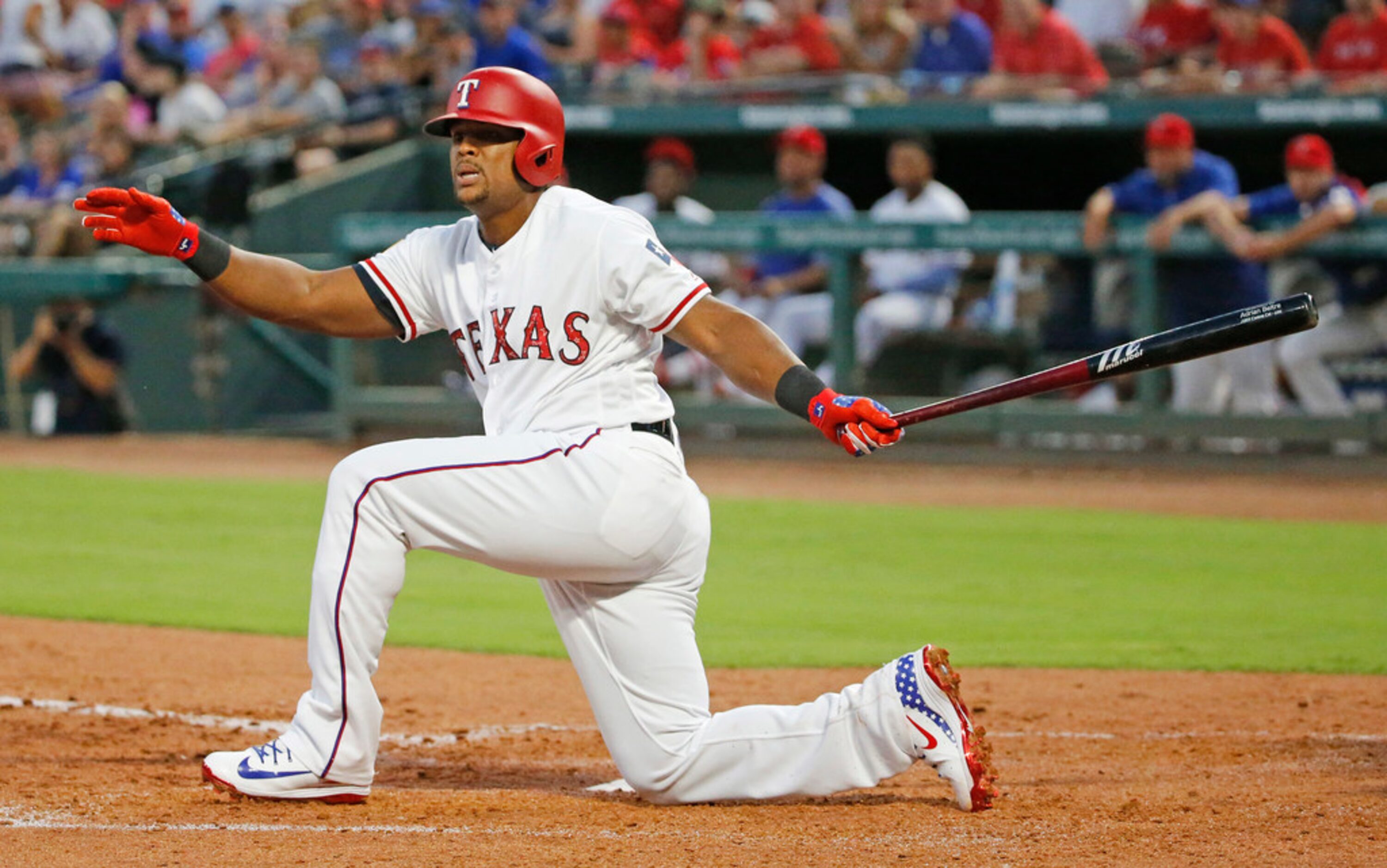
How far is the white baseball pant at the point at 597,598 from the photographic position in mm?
3584

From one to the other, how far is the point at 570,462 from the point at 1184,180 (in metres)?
6.84

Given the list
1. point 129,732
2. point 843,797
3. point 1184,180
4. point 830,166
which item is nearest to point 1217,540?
point 1184,180

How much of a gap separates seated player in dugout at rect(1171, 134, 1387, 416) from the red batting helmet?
623cm

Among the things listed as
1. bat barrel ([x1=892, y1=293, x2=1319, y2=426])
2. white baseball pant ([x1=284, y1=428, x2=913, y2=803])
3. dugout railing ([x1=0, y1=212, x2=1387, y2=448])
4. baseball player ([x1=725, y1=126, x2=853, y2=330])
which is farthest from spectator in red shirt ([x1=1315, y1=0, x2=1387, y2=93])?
white baseball pant ([x1=284, y1=428, x2=913, y2=803])

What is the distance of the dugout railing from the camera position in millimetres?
9492

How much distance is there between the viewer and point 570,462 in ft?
11.9

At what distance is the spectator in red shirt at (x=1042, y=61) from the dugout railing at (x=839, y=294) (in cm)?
145

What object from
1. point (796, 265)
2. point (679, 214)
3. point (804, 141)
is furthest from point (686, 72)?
point (796, 265)

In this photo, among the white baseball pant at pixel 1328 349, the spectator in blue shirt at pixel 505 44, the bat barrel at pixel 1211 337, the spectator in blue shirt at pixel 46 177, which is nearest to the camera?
the bat barrel at pixel 1211 337

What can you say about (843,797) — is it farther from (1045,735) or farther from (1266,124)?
(1266,124)

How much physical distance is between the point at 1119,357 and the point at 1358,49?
7623mm

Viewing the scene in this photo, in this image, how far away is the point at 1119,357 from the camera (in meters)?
3.70

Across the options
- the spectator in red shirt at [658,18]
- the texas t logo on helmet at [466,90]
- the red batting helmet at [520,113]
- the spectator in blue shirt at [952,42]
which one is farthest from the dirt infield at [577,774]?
the spectator in red shirt at [658,18]

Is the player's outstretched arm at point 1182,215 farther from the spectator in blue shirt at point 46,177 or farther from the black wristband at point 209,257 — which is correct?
the spectator in blue shirt at point 46,177
